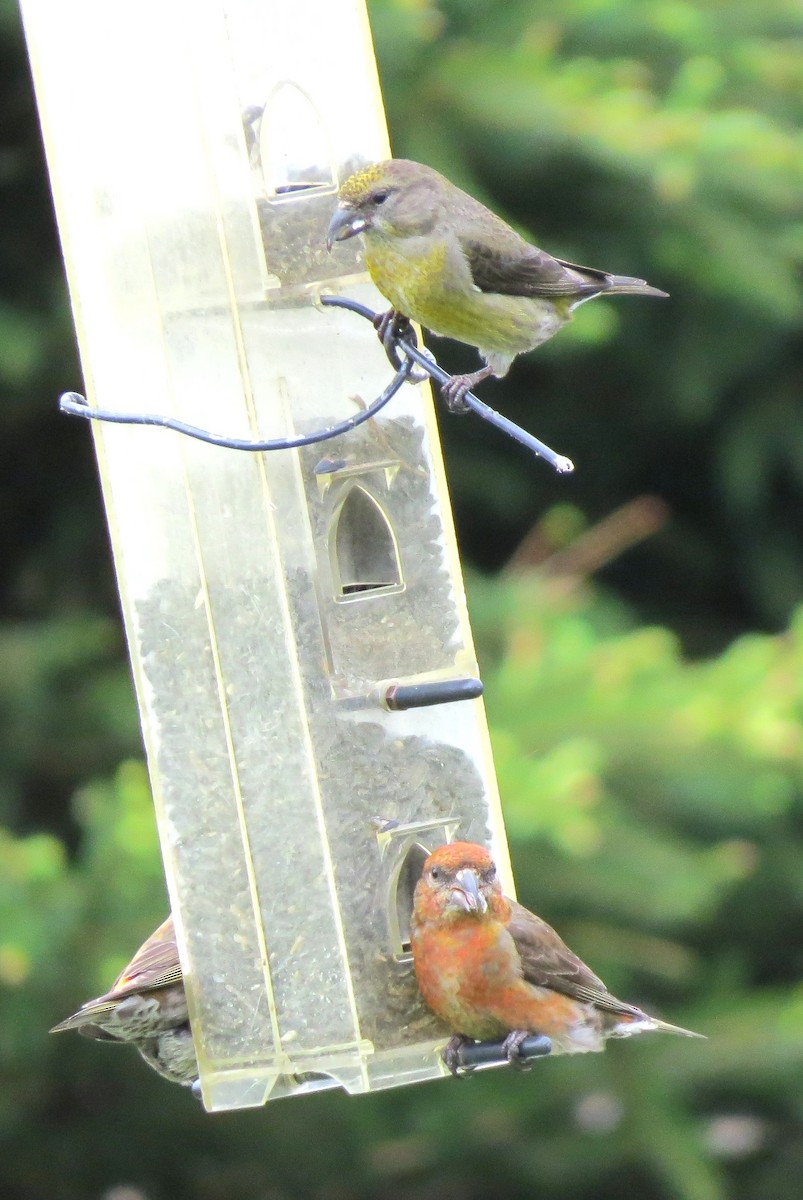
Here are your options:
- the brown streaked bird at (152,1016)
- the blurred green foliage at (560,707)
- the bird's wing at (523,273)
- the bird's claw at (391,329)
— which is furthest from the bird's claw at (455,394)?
the blurred green foliage at (560,707)

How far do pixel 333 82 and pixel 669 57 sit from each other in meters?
3.97

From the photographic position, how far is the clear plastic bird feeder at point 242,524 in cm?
371

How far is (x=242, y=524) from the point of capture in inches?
147

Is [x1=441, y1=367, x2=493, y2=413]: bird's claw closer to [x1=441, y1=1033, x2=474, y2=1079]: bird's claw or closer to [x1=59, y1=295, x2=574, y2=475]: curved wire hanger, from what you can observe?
[x1=59, y1=295, x2=574, y2=475]: curved wire hanger

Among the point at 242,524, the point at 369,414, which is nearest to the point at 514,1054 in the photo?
the point at 242,524

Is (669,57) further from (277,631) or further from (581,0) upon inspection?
(277,631)

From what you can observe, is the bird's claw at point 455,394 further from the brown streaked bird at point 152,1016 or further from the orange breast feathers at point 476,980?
the brown streaked bird at point 152,1016

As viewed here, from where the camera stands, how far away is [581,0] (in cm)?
685

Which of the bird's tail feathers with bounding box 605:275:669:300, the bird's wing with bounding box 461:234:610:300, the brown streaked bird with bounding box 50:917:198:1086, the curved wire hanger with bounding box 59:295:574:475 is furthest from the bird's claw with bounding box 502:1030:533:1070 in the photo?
the bird's tail feathers with bounding box 605:275:669:300

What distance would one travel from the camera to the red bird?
375cm

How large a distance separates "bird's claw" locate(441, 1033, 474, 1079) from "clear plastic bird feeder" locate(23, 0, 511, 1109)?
39 millimetres

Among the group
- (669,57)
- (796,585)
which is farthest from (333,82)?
(796,585)

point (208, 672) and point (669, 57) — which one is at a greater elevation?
point (669, 57)

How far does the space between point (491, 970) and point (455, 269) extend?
63.5 inches
